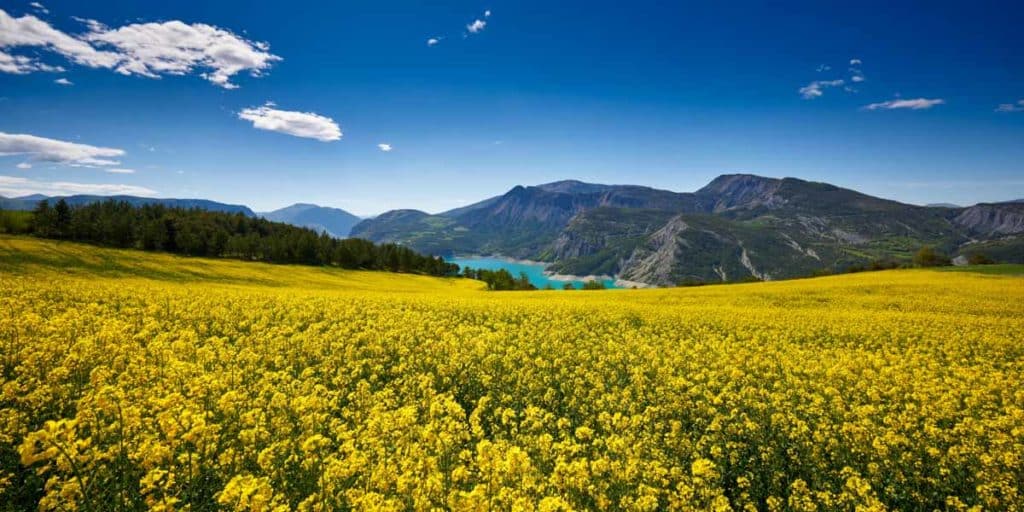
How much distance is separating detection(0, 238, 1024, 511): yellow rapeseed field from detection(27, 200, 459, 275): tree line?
59.3m

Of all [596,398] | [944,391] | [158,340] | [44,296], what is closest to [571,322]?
[596,398]

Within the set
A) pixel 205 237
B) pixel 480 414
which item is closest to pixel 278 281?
pixel 205 237

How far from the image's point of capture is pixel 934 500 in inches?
278

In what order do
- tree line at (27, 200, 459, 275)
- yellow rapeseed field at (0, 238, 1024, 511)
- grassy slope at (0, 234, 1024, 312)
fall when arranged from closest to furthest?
yellow rapeseed field at (0, 238, 1024, 511) < grassy slope at (0, 234, 1024, 312) < tree line at (27, 200, 459, 275)

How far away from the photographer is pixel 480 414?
9781mm

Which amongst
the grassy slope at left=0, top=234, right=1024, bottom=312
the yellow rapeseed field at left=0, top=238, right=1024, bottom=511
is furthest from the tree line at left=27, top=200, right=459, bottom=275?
the yellow rapeseed field at left=0, top=238, right=1024, bottom=511

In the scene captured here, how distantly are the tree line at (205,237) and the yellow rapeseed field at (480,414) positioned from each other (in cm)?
5934

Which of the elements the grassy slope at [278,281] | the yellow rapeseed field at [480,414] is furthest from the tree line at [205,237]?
the yellow rapeseed field at [480,414]

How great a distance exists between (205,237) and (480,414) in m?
80.4

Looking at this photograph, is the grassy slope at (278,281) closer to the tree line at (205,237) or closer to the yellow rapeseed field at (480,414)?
the yellow rapeseed field at (480,414)

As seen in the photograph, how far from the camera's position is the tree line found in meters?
63.9

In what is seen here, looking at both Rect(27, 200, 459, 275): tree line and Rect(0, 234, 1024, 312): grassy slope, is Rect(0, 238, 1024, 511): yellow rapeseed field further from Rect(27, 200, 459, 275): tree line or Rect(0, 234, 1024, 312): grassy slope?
Rect(27, 200, 459, 275): tree line

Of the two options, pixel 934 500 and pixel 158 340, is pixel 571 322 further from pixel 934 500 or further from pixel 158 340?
pixel 158 340

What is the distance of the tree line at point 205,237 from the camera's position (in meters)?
63.9
